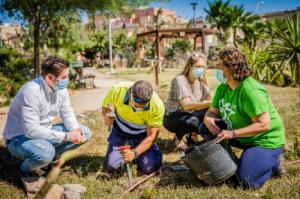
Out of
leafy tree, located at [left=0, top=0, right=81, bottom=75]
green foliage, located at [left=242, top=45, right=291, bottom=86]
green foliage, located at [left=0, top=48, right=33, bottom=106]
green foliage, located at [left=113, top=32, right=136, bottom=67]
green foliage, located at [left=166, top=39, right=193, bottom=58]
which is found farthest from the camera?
green foliage, located at [left=113, top=32, right=136, bottom=67]

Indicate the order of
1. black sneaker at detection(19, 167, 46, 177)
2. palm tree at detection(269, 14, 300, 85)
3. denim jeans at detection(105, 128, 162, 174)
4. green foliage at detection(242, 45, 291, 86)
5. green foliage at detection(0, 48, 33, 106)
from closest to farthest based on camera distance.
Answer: black sneaker at detection(19, 167, 46, 177), denim jeans at detection(105, 128, 162, 174), green foliage at detection(0, 48, 33, 106), palm tree at detection(269, 14, 300, 85), green foliage at detection(242, 45, 291, 86)

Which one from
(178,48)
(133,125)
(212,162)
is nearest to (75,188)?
(133,125)

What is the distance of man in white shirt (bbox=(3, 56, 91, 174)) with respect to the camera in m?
3.50

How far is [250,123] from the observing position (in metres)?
3.56

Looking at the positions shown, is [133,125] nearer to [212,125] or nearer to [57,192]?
[212,125]

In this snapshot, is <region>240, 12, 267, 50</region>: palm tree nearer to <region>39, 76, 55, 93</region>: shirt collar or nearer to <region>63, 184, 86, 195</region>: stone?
<region>39, 76, 55, 93</region>: shirt collar

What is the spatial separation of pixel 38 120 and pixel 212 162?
64.7 inches

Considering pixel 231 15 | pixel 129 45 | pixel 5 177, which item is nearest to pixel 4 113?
Answer: pixel 5 177

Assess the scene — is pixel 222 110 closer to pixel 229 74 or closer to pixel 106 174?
pixel 229 74

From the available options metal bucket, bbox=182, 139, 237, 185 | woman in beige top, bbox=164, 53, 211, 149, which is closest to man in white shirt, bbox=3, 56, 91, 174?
metal bucket, bbox=182, 139, 237, 185

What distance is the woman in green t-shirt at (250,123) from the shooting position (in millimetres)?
3381

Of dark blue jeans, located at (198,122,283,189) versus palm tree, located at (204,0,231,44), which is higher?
palm tree, located at (204,0,231,44)

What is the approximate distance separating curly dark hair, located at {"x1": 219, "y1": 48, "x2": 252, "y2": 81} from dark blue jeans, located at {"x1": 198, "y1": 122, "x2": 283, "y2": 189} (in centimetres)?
67

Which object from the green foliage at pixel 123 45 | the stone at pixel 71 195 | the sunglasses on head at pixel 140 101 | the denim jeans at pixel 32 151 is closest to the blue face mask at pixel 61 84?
the denim jeans at pixel 32 151
